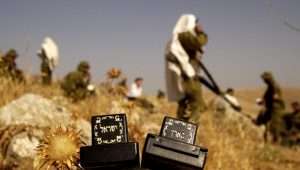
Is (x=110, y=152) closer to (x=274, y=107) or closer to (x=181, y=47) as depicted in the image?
(x=181, y=47)

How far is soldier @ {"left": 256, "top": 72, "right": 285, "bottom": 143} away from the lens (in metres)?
11.4

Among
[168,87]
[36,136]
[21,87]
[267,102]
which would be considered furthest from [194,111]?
[267,102]

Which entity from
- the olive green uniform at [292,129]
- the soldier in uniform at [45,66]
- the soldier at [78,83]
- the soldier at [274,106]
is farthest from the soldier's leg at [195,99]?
the soldier in uniform at [45,66]

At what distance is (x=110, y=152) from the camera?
224 centimetres

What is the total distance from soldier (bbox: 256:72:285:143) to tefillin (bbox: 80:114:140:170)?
9497 mm

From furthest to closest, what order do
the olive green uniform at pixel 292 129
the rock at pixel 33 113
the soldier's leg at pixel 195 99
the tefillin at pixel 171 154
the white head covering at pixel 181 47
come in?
the olive green uniform at pixel 292 129 < the white head covering at pixel 181 47 < the soldier's leg at pixel 195 99 < the rock at pixel 33 113 < the tefillin at pixel 171 154

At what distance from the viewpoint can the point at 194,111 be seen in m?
7.40

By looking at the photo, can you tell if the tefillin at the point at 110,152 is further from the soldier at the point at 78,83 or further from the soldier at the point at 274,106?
the soldier at the point at 274,106

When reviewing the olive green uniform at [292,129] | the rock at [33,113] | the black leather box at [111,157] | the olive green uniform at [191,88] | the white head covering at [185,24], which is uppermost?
the white head covering at [185,24]

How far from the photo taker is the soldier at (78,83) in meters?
9.66

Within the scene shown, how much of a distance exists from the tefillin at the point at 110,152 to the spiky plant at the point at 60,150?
147 mm

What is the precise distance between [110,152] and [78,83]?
28.8 feet

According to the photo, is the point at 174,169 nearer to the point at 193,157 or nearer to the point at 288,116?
the point at 193,157

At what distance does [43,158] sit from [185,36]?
5.42 meters
